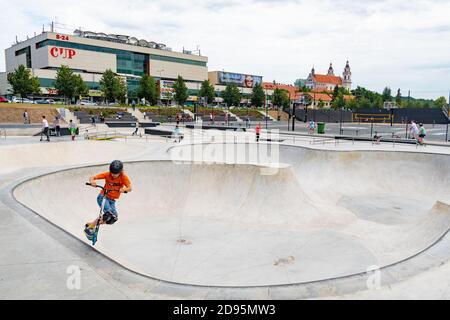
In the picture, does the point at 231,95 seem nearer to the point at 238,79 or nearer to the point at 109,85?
the point at 109,85

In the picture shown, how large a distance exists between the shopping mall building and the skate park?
2415 inches

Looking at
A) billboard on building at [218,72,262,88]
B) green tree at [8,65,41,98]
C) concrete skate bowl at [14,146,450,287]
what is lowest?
concrete skate bowl at [14,146,450,287]

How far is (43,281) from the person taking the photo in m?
5.06

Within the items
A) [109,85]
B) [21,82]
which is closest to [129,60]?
[109,85]

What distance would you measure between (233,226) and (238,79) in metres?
109

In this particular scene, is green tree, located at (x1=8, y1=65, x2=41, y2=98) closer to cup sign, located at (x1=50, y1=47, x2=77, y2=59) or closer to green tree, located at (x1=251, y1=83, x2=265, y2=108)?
cup sign, located at (x1=50, y1=47, x2=77, y2=59)

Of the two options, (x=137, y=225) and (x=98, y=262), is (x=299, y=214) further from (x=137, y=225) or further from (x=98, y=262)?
(x=98, y=262)

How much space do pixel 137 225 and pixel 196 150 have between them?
379 inches

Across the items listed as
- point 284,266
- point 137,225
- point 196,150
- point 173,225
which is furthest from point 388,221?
point 196,150

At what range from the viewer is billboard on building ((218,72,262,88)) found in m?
114

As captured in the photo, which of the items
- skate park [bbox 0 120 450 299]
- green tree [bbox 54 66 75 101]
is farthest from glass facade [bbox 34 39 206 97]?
skate park [bbox 0 120 450 299]

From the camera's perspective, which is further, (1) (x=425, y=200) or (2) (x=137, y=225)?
(1) (x=425, y=200)

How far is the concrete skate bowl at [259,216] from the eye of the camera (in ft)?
30.8

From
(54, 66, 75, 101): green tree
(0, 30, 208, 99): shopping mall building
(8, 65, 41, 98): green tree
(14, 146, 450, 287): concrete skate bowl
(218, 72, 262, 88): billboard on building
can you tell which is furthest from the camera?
(218, 72, 262, 88): billboard on building
